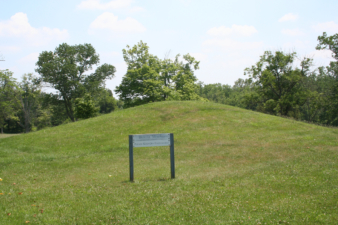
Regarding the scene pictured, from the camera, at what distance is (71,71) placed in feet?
180

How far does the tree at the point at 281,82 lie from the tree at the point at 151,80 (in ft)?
45.3

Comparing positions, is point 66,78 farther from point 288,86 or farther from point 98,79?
point 288,86

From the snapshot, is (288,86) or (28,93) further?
(28,93)

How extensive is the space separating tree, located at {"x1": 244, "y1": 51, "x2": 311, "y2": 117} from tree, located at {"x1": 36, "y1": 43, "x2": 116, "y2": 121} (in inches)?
1322

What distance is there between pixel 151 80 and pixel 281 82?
2520 centimetres

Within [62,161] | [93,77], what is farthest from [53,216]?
[93,77]

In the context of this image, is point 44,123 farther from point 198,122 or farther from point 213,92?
point 213,92

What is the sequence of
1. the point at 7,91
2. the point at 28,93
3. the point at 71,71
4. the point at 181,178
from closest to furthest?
the point at 181,178 → the point at 7,91 → the point at 71,71 → the point at 28,93

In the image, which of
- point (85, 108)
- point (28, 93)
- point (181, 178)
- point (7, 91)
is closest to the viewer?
point (181, 178)

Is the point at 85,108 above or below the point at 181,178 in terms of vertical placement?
above

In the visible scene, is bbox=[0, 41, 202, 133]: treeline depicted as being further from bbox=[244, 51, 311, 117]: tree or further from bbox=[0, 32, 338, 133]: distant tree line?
bbox=[244, 51, 311, 117]: tree

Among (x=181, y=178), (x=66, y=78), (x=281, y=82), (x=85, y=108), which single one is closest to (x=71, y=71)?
(x=66, y=78)

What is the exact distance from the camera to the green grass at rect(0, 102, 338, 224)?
5.65 metres

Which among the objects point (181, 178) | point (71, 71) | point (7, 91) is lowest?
point (181, 178)
